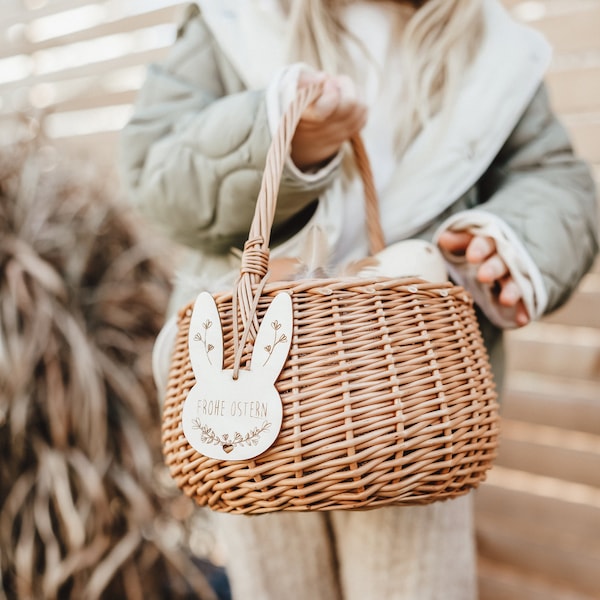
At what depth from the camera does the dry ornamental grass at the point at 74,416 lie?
46.2 inches

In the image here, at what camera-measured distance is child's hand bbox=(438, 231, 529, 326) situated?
731mm

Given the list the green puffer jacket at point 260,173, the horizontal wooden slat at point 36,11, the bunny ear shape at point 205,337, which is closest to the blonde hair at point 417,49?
the green puffer jacket at point 260,173

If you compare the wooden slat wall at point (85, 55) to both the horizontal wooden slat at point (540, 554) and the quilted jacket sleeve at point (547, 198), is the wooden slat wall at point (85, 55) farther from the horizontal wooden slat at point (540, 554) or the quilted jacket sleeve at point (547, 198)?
the horizontal wooden slat at point (540, 554)

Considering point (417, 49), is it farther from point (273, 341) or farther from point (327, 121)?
point (273, 341)

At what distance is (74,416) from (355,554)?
64cm

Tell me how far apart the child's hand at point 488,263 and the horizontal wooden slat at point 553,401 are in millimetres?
721

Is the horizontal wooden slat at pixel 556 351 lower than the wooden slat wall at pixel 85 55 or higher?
lower

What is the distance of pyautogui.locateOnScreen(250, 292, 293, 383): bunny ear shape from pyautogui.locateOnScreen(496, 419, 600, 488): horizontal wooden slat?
1.05 metres

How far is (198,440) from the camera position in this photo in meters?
0.57

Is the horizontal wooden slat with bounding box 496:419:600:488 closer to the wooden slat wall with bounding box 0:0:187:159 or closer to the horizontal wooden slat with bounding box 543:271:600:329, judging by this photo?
the horizontal wooden slat with bounding box 543:271:600:329

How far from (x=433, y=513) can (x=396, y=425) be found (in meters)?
0.27

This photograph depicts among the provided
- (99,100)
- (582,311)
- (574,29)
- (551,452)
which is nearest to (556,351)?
(582,311)

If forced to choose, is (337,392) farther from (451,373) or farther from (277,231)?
(277,231)

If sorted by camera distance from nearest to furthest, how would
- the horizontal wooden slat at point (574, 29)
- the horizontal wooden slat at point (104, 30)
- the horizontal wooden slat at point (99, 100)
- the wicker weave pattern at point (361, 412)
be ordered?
the wicker weave pattern at point (361, 412), the horizontal wooden slat at point (574, 29), the horizontal wooden slat at point (104, 30), the horizontal wooden slat at point (99, 100)
